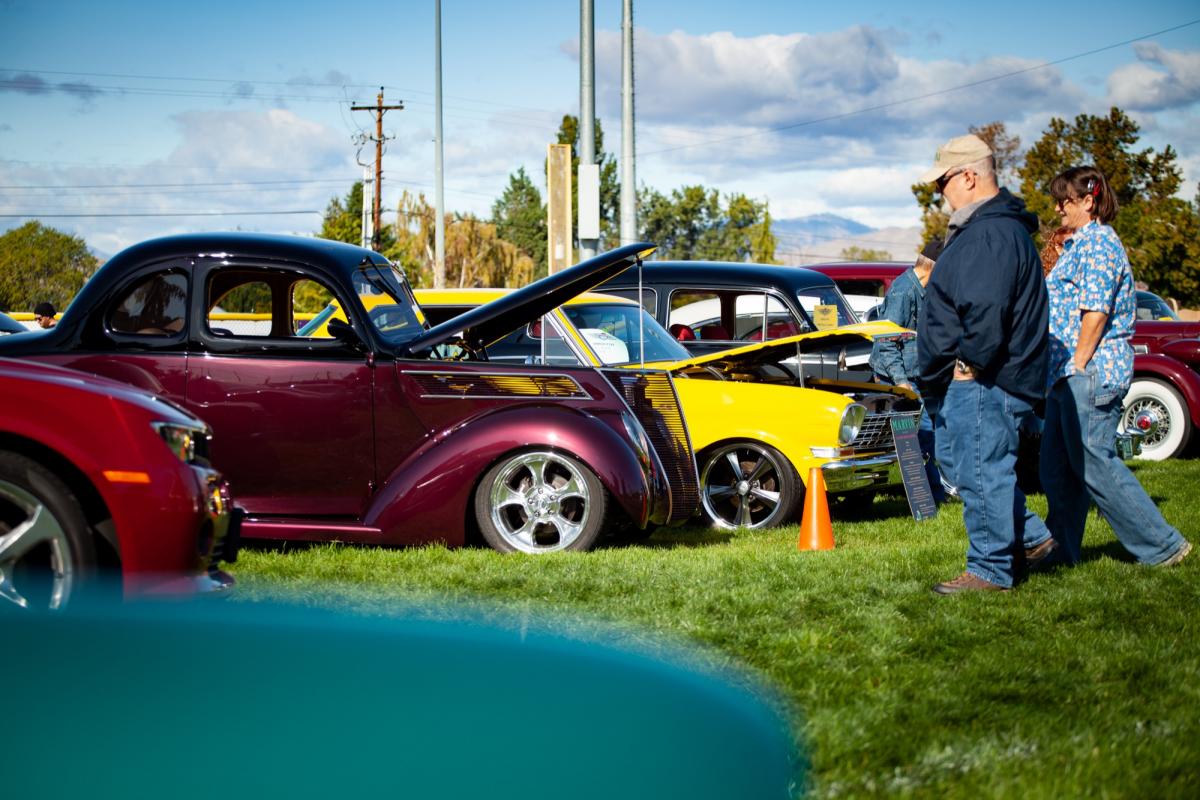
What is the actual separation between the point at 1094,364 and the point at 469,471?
125 inches

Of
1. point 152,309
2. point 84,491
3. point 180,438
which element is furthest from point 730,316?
point 84,491

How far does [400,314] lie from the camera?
763cm

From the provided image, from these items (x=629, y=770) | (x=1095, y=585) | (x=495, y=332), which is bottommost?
(x=1095, y=585)

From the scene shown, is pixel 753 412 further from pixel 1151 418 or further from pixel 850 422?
pixel 1151 418

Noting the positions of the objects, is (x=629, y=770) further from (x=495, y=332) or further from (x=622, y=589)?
(x=495, y=332)

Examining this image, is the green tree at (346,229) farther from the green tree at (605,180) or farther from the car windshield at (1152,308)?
the car windshield at (1152,308)

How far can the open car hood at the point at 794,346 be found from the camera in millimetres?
8852

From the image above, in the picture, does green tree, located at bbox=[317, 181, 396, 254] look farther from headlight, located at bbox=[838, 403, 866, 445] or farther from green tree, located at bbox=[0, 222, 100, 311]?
headlight, located at bbox=[838, 403, 866, 445]

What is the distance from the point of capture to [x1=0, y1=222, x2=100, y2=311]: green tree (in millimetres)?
67625

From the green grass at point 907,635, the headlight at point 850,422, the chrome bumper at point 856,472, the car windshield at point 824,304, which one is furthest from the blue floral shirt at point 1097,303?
the car windshield at point 824,304

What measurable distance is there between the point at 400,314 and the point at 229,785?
21.6 feet

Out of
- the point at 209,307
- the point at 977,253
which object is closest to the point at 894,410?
the point at 977,253

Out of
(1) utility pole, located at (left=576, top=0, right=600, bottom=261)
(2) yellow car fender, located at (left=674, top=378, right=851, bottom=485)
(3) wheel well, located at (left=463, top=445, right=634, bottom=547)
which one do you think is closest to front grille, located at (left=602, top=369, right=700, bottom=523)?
(3) wheel well, located at (left=463, top=445, right=634, bottom=547)

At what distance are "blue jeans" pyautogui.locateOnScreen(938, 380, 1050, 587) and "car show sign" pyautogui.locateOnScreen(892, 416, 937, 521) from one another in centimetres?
281
